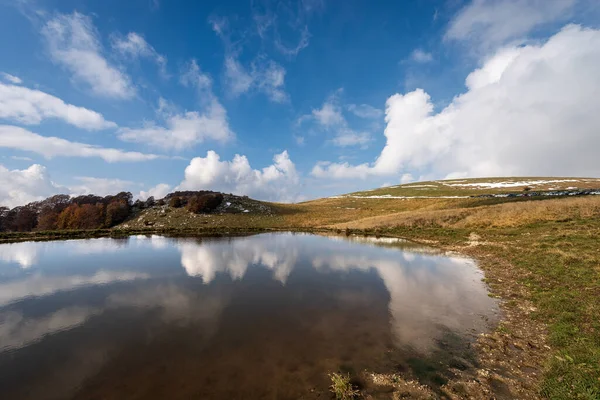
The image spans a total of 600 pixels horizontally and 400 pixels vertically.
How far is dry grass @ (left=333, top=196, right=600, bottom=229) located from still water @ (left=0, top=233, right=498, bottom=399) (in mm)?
24265

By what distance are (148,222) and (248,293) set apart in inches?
2602

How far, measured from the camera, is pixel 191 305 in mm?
18125

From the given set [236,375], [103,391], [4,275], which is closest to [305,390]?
[236,375]

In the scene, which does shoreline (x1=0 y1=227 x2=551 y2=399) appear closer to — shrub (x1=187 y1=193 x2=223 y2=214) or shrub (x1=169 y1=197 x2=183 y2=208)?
shrub (x1=187 y1=193 x2=223 y2=214)

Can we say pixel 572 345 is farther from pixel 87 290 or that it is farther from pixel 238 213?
pixel 238 213

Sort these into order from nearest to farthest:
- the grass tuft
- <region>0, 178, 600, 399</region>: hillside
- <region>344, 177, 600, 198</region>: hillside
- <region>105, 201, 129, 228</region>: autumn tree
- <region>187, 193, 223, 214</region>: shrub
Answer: the grass tuft, <region>0, 178, 600, 399</region>: hillside, <region>105, 201, 129, 228</region>: autumn tree, <region>187, 193, 223, 214</region>: shrub, <region>344, 177, 600, 198</region>: hillside

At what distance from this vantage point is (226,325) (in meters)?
15.2

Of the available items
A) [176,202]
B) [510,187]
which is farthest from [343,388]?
[510,187]

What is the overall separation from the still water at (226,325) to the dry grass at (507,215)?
2427 cm

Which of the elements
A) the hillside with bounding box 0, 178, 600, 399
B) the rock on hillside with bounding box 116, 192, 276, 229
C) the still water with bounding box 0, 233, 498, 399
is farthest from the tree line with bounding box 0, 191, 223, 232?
the still water with bounding box 0, 233, 498, 399

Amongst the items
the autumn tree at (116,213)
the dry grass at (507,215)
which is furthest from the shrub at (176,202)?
the dry grass at (507,215)

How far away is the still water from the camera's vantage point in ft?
34.0

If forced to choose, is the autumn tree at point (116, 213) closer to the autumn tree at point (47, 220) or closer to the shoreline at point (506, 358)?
the autumn tree at point (47, 220)

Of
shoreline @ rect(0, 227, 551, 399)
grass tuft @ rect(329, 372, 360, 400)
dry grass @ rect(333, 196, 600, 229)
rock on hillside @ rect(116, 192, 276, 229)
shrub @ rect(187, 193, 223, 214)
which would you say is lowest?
shoreline @ rect(0, 227, 551, 399)
